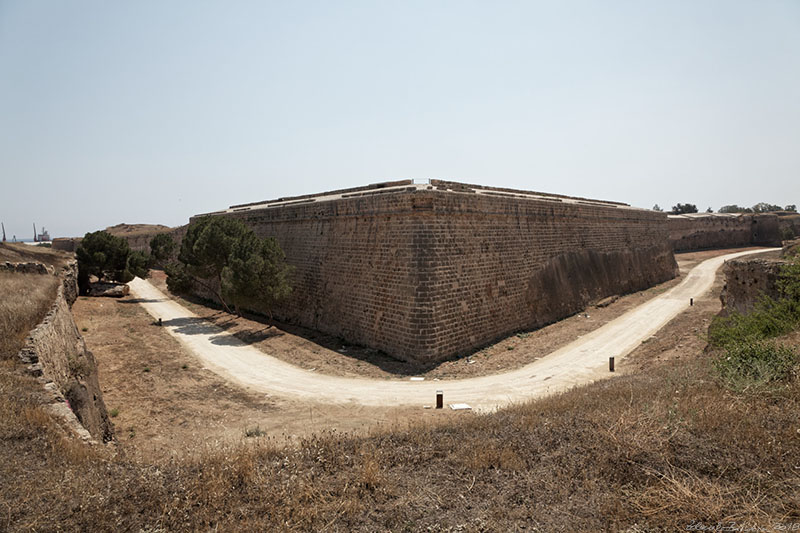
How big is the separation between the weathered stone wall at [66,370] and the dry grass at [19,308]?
0.16 m

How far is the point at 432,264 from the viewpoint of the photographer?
12031 millimetres

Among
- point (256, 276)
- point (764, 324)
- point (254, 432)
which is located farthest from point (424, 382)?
point (256, 276)

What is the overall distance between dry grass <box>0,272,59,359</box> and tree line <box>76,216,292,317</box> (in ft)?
17.5

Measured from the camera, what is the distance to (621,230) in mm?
23453

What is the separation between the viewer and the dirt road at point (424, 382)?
9.52 metres

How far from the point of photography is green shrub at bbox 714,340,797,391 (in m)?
5.07

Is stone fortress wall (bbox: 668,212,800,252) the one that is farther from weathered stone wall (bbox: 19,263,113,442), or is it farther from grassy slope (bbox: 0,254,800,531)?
weathered stone wall (bbox: 19,263,113,442)

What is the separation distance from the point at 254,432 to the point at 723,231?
1908 inches

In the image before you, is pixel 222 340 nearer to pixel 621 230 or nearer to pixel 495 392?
pixel 495 392

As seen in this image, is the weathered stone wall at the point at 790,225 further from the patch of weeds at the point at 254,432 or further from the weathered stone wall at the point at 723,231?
the patch of weeds at the point at 254,432

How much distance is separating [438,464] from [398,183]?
12.2 metres

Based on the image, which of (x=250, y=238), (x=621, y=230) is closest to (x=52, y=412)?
(x=250, y=238)

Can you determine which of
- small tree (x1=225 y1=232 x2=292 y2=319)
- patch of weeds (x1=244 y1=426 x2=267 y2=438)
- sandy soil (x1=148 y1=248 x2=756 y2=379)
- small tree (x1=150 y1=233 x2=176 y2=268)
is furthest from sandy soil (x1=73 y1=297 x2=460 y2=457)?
small tree (x1=150 y1=233 x2=176 y2=268)

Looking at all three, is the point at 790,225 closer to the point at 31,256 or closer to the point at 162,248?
the point at 162,248
